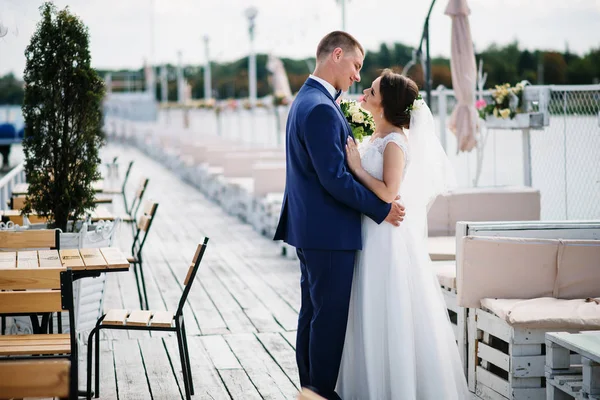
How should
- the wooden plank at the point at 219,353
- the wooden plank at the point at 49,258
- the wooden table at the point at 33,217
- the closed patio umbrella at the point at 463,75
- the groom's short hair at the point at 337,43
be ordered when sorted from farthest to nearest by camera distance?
the closed patio umbrella at the point at 463,75 → the wooden table at the point at 33,217 → the wooden plank at the point at 219,353 → the wooden plank at the point at 49,258 → the groom's short hair at the point at 337,43

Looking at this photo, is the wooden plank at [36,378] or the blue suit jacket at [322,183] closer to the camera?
the wooden plank at [36,378]

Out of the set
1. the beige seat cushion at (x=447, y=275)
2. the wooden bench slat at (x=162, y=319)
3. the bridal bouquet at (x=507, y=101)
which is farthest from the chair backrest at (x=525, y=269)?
the bridal bouquet at (x=507, y=101)

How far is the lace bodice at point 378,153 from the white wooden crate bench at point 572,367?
0.99m

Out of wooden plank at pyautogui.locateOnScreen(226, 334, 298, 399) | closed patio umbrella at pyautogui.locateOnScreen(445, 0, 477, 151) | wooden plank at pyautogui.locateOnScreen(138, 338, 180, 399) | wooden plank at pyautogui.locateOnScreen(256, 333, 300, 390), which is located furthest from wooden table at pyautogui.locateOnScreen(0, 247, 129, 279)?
closed patio umbrella at pyautogui.locateOnScreen(445, 0, 477, 151)

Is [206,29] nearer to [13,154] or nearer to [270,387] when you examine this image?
[13,154]

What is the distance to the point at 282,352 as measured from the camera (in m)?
5.41

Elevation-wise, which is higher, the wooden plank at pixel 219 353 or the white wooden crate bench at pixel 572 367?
the white wooden crate bench at pixel 572 367

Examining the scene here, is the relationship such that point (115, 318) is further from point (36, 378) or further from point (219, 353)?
point (36, 378)

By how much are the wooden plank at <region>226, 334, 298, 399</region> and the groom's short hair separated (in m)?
1.80

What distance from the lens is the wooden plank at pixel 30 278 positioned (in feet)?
12.0

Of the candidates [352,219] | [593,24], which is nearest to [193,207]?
[593,24]

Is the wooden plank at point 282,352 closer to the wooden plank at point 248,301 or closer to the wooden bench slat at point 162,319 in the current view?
the wooden plank at point 248,301

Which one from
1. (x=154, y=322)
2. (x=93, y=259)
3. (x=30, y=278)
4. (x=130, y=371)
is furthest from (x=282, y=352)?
(x=30, y=278)

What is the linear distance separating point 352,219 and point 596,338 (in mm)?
1103
